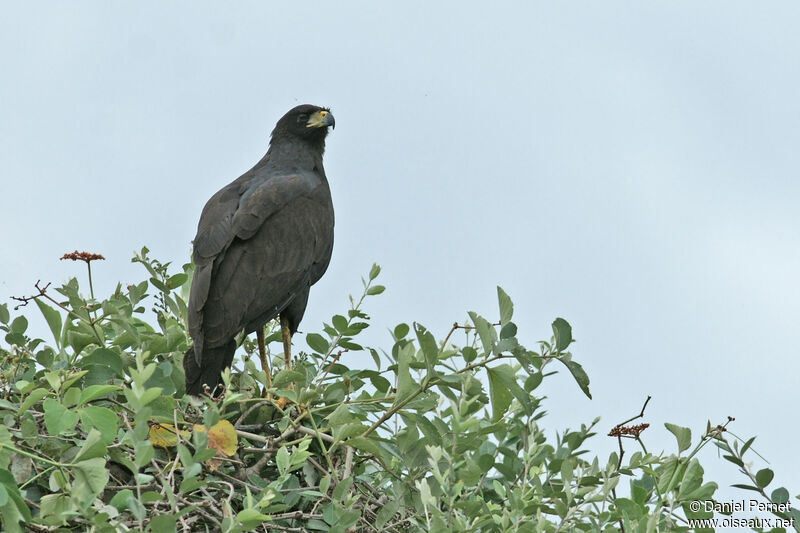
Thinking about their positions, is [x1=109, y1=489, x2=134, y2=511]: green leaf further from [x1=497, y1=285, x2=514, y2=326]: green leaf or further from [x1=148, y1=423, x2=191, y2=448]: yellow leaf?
[x1=497, y1=285, x2=514, y2=326]: green leaf

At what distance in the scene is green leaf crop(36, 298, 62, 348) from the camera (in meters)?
4.22

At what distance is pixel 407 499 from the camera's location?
3777 mm

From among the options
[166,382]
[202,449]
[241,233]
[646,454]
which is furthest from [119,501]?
[241,233]

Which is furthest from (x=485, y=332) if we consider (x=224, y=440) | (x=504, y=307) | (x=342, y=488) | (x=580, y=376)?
(x=224, y=440)

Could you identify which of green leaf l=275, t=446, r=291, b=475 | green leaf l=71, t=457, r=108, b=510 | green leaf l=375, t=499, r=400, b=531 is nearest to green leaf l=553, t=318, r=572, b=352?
green leaf l=375, t=499, r=400, b=531

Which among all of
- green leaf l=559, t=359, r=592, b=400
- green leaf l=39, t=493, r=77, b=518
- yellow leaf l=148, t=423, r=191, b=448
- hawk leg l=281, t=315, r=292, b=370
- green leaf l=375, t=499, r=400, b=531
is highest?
hawk leg l=281, t=315, r=292, b=370

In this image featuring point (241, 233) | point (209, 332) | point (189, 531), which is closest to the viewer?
point (189, 531)

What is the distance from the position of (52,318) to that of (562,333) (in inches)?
85.5

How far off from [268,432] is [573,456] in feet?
4.32

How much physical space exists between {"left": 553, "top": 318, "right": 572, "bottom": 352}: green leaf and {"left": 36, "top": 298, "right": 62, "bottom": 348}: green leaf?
212 centimetres

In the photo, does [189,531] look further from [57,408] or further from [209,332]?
[209,332]

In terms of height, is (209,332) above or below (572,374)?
above

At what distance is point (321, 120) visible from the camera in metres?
7.29

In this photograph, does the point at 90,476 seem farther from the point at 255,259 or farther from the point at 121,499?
the point at 255,259
